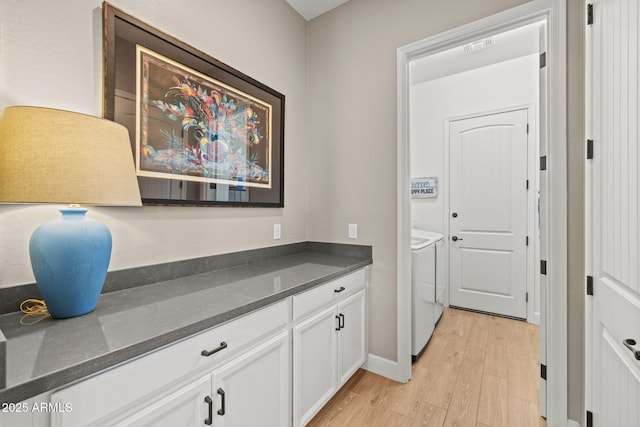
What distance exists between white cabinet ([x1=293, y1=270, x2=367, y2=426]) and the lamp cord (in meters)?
0.93

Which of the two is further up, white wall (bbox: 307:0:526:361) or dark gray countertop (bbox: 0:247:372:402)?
white wall (bbox: 307:0:526:361)

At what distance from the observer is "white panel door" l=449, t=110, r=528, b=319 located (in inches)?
124

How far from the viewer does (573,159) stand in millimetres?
1498

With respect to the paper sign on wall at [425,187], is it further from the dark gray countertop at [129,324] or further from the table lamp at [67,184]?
the table lamp at [67,184]

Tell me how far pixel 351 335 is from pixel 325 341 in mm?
342

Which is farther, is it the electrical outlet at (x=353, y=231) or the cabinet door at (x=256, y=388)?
the electrical outlet at (x=353, y=231)

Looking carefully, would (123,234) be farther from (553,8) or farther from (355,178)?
(553,8)

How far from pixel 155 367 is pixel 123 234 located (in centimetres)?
71

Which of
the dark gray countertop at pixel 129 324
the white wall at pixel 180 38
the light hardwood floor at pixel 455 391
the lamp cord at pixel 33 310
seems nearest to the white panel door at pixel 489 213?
the light hardwood floor at pixel 455 391

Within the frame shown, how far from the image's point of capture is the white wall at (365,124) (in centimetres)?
203

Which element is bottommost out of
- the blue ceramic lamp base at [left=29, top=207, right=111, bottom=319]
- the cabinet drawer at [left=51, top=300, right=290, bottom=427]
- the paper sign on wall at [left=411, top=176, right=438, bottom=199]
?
the cabinet drawer at [left=51, top=300, right=290, bottom=427]

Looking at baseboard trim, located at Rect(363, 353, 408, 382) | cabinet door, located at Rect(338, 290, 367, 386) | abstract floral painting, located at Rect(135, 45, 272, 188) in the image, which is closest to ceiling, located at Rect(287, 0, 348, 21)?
abstract floral painting, located at Rect(135, 45, 272, 188)

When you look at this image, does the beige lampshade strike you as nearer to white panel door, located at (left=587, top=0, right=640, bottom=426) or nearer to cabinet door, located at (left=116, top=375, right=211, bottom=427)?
cabinet door, located at (left=116, top=375, right=211, bottom=427)

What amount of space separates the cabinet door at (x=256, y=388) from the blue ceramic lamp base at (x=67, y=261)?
0.53 metres
